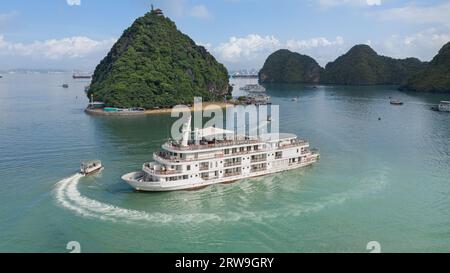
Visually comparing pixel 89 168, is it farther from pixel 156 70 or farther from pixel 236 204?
pixel 156 70

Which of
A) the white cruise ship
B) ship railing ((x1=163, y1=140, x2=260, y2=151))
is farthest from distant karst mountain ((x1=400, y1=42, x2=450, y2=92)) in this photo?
ship railing ((x1=163, y1=140, x2=260, y2=151))

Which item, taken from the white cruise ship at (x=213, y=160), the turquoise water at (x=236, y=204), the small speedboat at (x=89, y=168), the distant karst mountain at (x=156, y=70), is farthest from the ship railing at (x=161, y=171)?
the distant karst mountain at (x=156, y=70)

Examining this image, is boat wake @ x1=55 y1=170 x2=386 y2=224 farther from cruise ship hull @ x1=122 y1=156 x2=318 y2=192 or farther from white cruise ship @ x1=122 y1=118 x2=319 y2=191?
white cruise ship @ x1=122 y1=118 x2=319 y2=191

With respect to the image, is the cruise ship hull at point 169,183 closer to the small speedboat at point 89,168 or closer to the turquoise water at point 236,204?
the turquoise water at point 236,204

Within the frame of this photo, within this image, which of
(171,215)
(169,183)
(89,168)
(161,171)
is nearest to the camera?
(171,215)

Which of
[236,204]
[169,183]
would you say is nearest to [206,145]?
[169,183]

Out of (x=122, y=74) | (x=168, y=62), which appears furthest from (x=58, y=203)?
(x=168, y=62)
